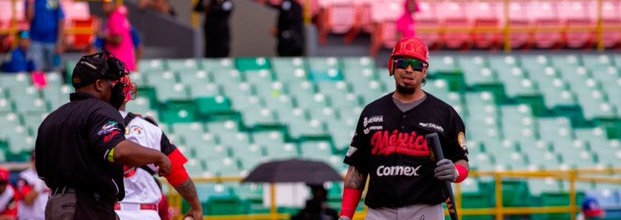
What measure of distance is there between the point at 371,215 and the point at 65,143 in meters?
2.00

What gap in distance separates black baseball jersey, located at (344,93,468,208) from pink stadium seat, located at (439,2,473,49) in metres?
15.7

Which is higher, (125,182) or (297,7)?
(297,7)

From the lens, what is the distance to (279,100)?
2250 cm

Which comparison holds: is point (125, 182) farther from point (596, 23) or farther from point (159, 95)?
point (596, 23)

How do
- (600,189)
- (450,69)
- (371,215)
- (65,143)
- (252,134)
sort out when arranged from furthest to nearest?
1. (450,69)
2. (252,134)
3. (600,189)
4. (371,215)
5. (65,143)

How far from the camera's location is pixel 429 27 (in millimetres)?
25422

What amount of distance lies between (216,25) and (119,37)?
2.34 metres

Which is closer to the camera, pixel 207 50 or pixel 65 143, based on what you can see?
pixel 65 143

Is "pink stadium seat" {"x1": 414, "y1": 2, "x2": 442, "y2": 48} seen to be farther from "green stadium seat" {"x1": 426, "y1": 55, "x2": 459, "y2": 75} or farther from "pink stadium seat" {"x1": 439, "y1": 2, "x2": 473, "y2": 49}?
"green stadium seat" {"x1": 426, "y1": 55, "x2": 459, "y2": 75}

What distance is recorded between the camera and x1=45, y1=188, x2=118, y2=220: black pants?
880 cm

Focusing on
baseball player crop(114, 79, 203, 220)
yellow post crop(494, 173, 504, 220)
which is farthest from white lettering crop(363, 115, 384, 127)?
yellow post crop(494, 173, 504, 220)

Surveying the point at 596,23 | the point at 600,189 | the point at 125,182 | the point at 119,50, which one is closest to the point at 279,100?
the point at 119,50

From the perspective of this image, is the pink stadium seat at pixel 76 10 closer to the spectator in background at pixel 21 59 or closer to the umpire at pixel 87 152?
the spectator in background at pixel 21 59

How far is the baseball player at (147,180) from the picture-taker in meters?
9.66
